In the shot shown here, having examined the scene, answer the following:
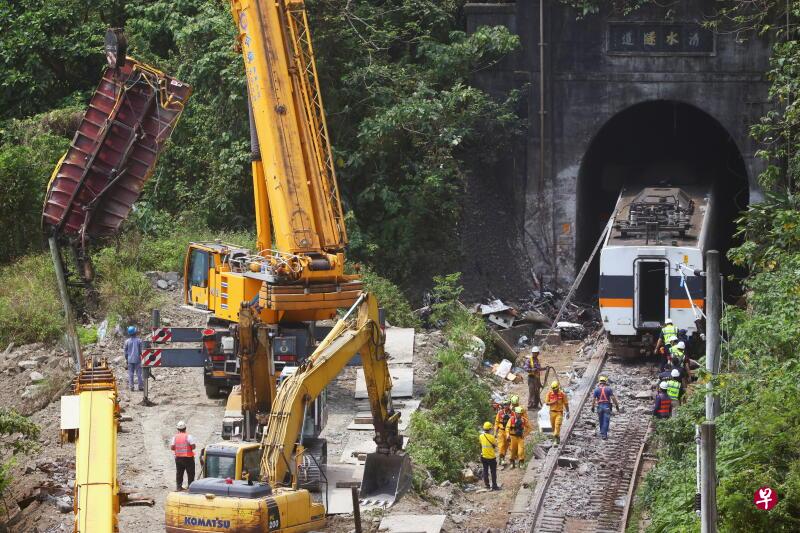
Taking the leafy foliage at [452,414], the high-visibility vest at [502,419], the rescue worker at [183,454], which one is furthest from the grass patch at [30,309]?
the high-visibility vest at [502,419]

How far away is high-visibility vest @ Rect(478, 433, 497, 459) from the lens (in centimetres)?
2255

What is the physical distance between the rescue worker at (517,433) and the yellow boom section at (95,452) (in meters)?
8.21

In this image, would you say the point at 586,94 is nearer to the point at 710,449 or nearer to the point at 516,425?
the point at 516,425

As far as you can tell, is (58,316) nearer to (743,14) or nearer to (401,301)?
(401,301)

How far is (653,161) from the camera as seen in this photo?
125 ft

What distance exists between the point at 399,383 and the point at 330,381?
23.3ft

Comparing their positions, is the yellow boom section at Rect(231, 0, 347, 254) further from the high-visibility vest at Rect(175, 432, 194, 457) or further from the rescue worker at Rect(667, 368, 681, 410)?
the rescue worker at Rect(667, 368, 681, 410)

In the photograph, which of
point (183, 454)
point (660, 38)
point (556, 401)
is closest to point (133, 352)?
point (183, 454)

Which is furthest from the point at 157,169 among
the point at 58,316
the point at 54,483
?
the point at 54,483

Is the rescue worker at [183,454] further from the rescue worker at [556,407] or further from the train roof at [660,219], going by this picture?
the train roof at [660,219]

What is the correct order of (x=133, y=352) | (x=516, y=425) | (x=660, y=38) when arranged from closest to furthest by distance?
(x=516, y=425) → (x=133, y=352) → (x=660, y=38)

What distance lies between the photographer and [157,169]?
36594 mm

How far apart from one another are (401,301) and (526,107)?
26.3ft

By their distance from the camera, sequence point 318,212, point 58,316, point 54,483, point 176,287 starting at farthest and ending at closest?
point 176,287 → point 58,316 → point 318,212 → point 54,483
